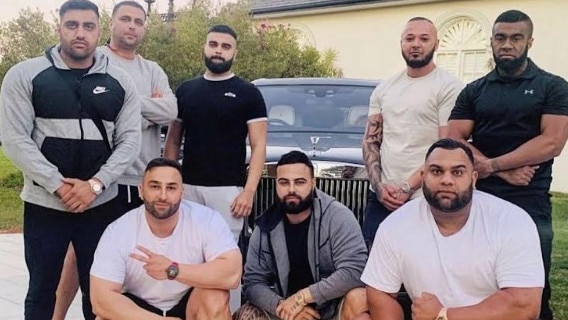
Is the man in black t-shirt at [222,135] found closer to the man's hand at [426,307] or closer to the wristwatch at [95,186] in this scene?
the wristwatch at [95,186]

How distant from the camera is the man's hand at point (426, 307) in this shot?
3.41 meters

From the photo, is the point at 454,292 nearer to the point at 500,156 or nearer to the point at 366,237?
the point at 500,156

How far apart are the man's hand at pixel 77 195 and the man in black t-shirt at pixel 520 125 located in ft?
7.10

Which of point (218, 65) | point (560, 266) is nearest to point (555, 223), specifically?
point (560, 266)

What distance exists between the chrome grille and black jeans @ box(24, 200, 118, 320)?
1.35 m

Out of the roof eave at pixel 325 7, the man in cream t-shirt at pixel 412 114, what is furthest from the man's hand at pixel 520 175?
the roof eave at pixel 325 7

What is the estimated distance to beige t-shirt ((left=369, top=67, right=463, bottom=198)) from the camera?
174 inches

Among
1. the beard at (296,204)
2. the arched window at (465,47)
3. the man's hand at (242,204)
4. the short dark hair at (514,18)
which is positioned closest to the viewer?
the short dark hair at (514,18)

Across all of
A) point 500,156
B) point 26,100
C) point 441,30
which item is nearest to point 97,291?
point 26,100

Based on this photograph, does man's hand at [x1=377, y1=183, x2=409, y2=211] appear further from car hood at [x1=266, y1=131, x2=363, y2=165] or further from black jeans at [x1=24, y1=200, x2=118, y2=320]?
black jeans at [x1=24, y1=200, x2=118, y2=320]

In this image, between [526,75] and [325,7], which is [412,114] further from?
[325,7]

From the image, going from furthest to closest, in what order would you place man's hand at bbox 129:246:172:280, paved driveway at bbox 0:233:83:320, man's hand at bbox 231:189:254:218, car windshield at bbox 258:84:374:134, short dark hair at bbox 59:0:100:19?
1. car windshield at bbox 258:84:374:134
2. paved driveway at bbox 0:233:83:320
3. man's hand at bbox 231:189:254:218
4. short dark hair at bbox 59:0:100:19
5. man's hand at bbox 129:246:172:280

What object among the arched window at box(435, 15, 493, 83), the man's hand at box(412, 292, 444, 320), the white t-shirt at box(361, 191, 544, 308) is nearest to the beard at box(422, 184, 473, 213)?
the white t-shirt at box(361, 191, 544, 308)

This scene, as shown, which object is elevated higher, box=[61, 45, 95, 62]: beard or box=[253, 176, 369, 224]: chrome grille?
box=[61, 45, 95, 62]: beard
